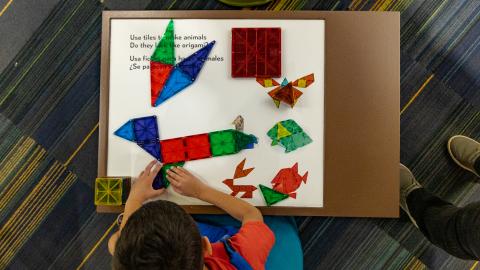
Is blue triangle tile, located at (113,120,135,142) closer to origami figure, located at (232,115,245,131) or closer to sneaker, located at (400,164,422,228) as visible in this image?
origami figure, located at (232,115,245,131)

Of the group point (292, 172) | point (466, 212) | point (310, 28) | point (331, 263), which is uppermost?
point (310, 28)

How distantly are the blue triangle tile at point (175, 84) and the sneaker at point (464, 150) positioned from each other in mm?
1000

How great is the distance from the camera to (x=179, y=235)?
67 centimetres

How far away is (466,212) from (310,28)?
2.08 ft

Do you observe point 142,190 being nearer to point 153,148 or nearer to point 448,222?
point 153,148

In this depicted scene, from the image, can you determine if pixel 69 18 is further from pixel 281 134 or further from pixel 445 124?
pixel 445 124

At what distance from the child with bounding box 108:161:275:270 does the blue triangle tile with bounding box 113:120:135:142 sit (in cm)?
10

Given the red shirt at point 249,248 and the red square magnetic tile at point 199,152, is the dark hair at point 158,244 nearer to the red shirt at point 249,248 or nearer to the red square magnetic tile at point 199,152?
the red shirt at point 249,248

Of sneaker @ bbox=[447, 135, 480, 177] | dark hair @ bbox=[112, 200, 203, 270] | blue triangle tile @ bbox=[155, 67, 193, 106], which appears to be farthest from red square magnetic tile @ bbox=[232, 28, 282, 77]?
sneaker @ bbox=[447, 135, 480, 177]

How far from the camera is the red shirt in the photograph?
31.7 inches

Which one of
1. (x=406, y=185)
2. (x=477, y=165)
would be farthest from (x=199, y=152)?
(x=477, y=165)

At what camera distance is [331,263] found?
135 centimetres

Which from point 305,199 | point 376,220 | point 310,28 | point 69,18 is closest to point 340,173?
point 305,199

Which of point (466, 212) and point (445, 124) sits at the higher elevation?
point (445, 124)
